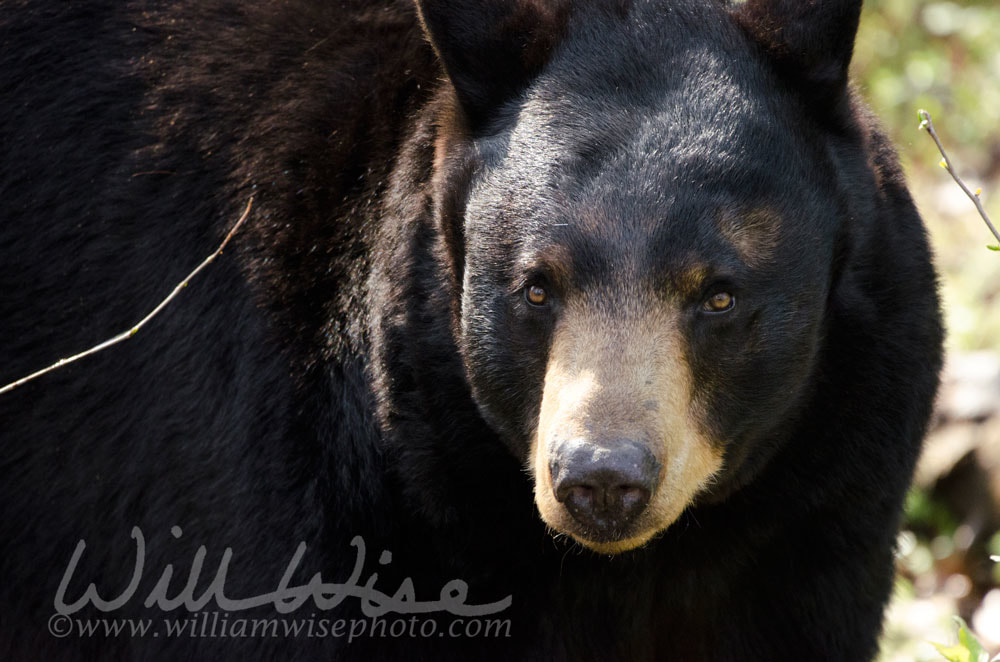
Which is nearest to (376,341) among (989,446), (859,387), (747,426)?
(747,426)

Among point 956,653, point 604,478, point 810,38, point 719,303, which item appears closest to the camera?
point 604,478

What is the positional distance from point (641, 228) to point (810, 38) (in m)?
0.78

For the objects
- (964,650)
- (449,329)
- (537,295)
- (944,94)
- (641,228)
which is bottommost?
(944,94)

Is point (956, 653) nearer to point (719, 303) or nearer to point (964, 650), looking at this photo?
point (964, 650)

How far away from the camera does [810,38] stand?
3559mm

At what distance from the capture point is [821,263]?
351 cm

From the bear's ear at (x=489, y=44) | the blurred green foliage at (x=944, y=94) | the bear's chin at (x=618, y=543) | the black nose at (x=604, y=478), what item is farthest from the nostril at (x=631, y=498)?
the blurred green foliage at (x=944, y=94)

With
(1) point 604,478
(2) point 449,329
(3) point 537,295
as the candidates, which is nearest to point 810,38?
(3) point 537,295

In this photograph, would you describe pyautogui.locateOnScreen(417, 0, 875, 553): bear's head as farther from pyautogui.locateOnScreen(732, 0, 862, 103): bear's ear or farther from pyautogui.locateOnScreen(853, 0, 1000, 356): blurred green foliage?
pyautogui.locateOnScreen(853, 0, 1000, 356): blurred green foliage

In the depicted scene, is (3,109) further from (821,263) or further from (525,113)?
(821,263)

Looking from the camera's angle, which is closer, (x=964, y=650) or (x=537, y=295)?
(x=964, y=650)

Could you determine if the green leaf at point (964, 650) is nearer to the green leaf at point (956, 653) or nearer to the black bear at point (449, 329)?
the green leaf at point (956, 653)

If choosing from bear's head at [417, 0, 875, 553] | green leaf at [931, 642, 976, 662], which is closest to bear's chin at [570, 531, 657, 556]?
bear's head at [417, 0, 875, 553]

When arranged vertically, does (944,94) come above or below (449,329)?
below
